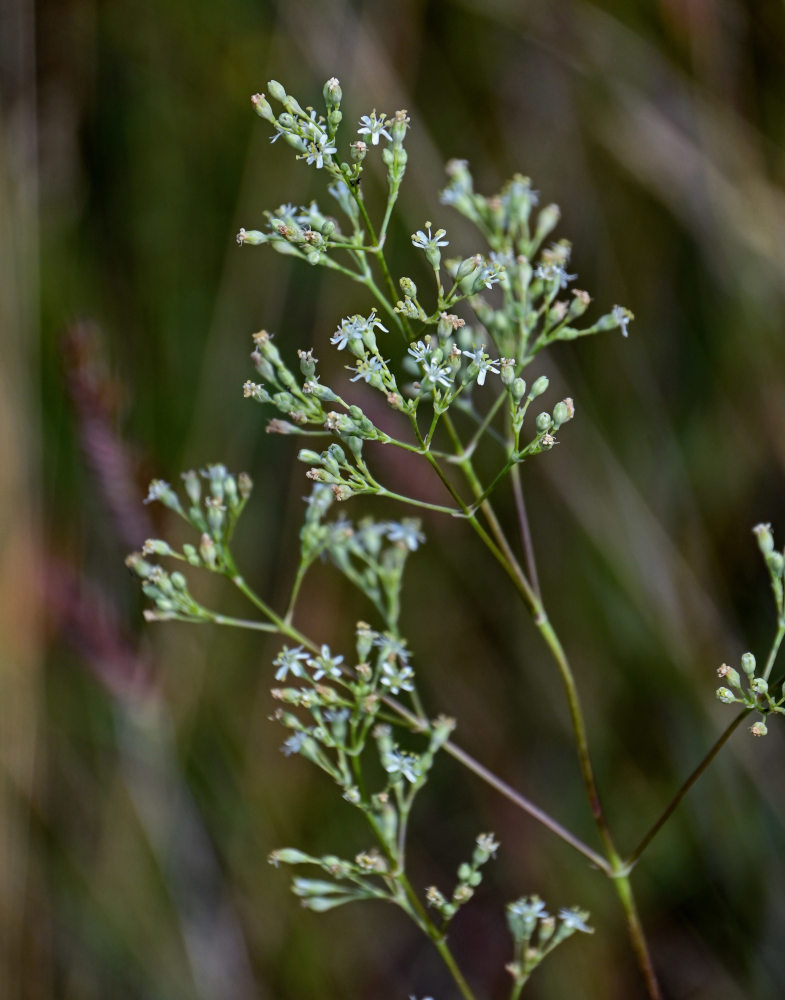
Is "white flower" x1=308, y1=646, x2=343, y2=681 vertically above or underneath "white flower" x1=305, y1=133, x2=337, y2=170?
underneath

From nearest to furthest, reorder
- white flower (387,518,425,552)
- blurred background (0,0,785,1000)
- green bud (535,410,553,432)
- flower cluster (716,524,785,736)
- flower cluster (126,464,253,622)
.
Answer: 1. flower cluster (716,524,785,736)
2. green bud (535,410,553,432)
3. flower cluster (126,464,253,622)
4. white flower (387,518,425,552)
5. blurred background (0,0,785,1000)

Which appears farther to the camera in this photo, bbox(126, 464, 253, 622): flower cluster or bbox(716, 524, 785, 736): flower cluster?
bbox(126, 464, 253, 622): flower cluster

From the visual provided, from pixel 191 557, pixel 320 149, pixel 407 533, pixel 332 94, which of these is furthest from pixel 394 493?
pixel 332 94

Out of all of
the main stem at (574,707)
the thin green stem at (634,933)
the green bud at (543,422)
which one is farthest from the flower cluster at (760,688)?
the green bud at (543,422)

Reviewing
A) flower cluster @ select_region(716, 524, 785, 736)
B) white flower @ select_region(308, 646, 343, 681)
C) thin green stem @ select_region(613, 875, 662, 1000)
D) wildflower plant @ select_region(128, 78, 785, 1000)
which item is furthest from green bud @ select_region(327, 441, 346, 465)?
thin green stem @ select_region(613, 875, 662, 1000)

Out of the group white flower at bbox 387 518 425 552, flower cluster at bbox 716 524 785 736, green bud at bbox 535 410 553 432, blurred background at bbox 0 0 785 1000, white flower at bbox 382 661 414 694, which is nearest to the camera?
flower cluster at bbox 716 524 785 736

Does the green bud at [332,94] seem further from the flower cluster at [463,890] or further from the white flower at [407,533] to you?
the flower cluster at [463,890]

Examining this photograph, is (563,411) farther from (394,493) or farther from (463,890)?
(463,890)

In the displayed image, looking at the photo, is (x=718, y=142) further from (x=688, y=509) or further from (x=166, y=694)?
(x=166, y=694)

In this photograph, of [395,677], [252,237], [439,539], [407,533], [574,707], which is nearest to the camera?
[252,237]

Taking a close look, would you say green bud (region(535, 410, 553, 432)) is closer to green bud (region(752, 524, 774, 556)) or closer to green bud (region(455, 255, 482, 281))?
green bud (region(455, 255, 482, 281))
